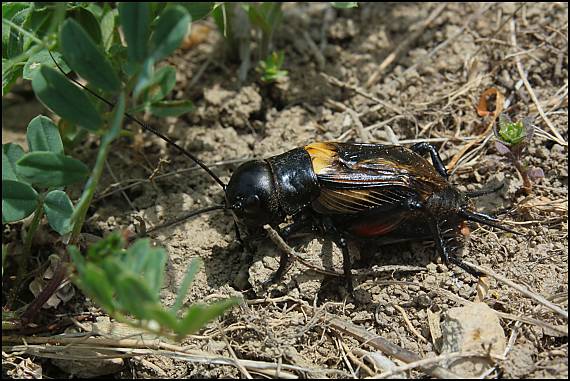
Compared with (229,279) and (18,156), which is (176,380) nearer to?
(229,279)

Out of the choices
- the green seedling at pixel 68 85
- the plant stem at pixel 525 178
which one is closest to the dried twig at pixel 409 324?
the plant stem at pixel 525 178

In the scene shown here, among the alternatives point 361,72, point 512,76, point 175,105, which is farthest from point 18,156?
point 512,76

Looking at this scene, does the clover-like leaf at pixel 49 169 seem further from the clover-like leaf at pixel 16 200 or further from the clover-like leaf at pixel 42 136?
the clover-like leaf at pixel 42 136

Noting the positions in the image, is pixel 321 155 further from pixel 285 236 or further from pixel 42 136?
pixel 42 136

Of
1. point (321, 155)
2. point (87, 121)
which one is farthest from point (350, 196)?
point (87, 121)

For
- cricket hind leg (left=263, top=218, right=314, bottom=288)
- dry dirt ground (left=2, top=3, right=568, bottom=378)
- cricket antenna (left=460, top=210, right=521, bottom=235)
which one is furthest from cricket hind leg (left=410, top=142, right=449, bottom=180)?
cricket hind leg (left=263, top=218, right=314, bottom=288)

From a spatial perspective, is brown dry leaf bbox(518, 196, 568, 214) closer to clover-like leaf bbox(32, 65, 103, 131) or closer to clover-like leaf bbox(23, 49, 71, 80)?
clover-like leaf bbox(32, 65, 103, 131)
